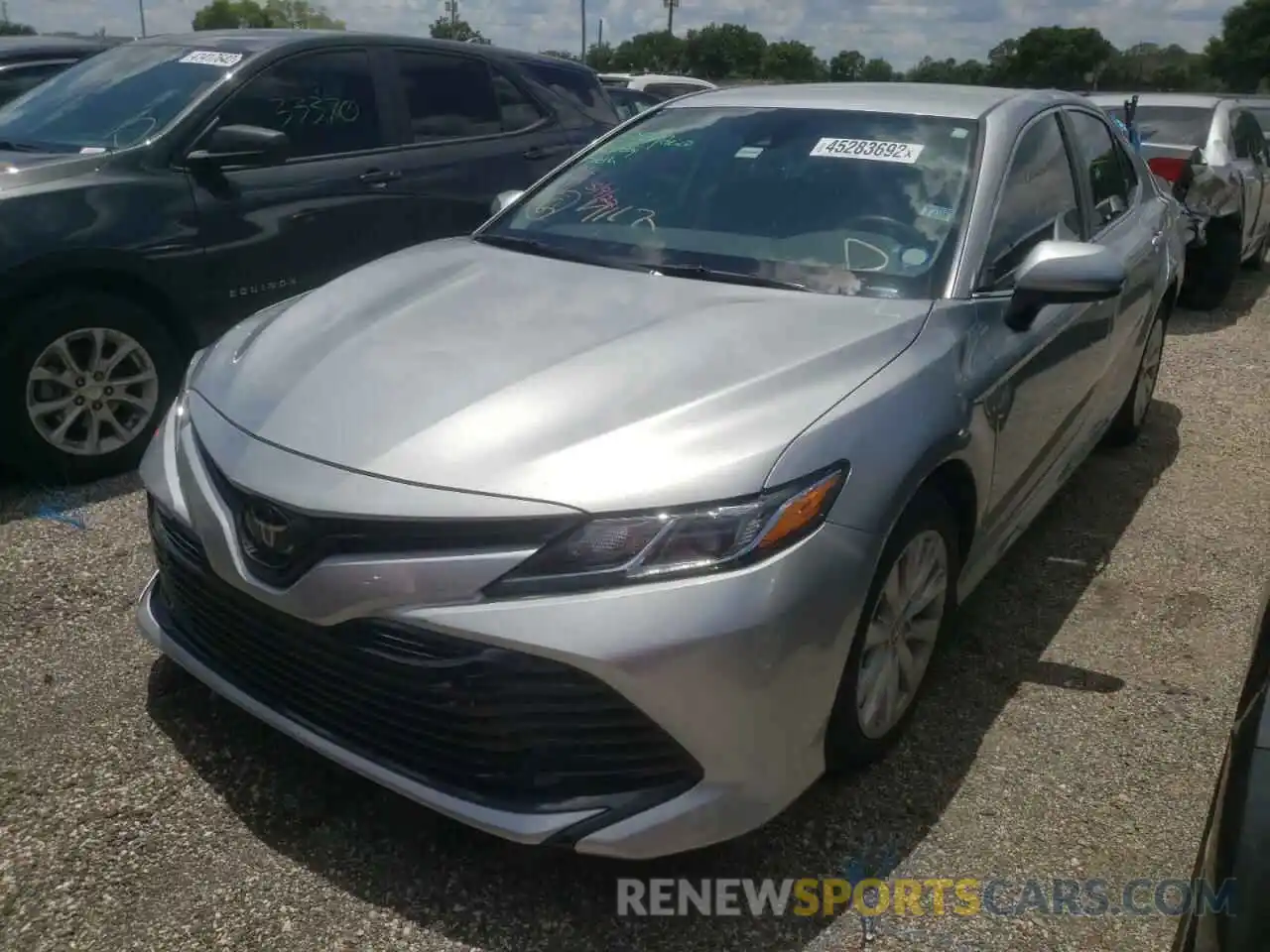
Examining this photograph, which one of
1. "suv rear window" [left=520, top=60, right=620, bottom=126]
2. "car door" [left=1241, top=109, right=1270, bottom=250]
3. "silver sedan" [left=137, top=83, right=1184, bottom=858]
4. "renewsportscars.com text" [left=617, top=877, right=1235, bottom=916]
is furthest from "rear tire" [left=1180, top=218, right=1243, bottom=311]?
"renewsportscars.com text" [left=617, top=877, right=1235, bottom=916]

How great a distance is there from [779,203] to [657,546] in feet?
5.00

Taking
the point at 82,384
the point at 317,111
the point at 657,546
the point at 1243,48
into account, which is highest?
the point at 1243,48

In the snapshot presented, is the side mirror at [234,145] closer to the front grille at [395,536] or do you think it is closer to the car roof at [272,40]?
the car roof at [272,40]

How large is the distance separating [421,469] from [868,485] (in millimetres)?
896

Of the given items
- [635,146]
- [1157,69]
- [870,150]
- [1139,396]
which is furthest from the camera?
[1157,69]

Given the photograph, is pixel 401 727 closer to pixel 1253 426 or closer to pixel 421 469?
pixel 421 469

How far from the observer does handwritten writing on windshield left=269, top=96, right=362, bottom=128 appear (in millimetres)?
4910

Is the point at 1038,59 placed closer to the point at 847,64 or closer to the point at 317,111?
the point at 847,64

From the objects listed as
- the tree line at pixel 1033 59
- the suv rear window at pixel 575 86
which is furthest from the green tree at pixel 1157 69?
the suv rear window at pixel 575 86

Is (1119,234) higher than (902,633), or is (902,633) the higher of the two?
(1119,234)

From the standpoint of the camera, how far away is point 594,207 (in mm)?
3529

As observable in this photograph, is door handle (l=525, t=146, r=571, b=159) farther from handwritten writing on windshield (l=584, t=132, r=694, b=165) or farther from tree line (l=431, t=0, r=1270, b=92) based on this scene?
tree line (l=431, t=0, r=1270, b=92)

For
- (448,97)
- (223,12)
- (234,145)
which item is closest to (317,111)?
(234,145)

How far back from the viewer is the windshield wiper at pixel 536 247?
128 inches
